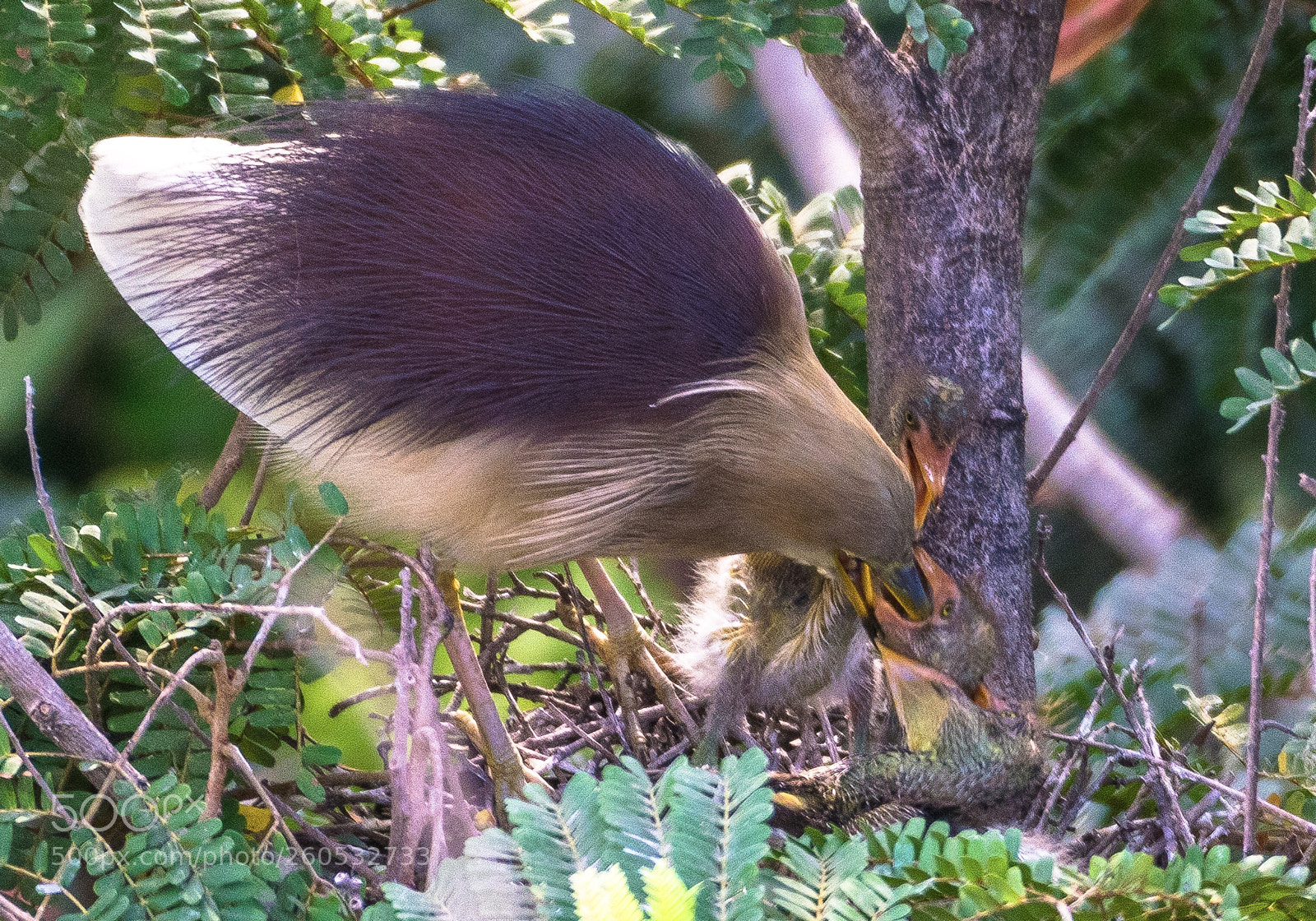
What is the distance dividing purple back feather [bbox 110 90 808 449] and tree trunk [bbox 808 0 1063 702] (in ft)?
0.56

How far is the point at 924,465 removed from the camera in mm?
1118

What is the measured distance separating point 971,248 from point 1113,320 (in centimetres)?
160

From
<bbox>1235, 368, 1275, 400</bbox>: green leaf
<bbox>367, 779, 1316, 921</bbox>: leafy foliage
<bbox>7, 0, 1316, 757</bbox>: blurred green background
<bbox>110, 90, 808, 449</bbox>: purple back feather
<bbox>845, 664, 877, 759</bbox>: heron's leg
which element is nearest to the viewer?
<bbox>367, 779, 1316, 921</bbox>: leafy foliage

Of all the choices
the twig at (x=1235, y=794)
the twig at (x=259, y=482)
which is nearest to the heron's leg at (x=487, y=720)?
the twig at (x=259, y=482)

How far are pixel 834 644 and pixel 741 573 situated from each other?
178 millimetres

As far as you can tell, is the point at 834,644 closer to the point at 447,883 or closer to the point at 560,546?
the point at 560,546

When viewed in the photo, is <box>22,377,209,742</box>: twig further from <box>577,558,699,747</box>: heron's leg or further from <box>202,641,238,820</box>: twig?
<box>577,558,699,747</box>: heron's leg

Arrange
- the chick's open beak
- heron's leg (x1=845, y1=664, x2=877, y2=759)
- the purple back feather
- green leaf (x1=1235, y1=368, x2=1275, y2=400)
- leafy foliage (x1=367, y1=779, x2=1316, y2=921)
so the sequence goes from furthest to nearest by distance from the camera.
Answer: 1. heron's leg (x1=845, y1=664, x2=877, y2=759)
2. the chick's open beak
3. the purple back feather
4. green leaf (x1=1235, y1=368, x2=1275, y2=400)
5. leafy foliage (x1=367, y1=779, x2=1316, y2=921)

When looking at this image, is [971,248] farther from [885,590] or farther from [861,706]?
[861,706]

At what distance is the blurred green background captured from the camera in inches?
76.4

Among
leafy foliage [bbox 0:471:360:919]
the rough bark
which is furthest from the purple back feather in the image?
the rough bark

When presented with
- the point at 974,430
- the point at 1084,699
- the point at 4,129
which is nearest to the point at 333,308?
the point at 4,129

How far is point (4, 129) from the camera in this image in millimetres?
1153

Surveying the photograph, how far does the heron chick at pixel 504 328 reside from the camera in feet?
3.28
